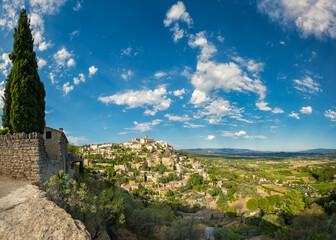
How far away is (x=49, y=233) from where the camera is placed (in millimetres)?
3328

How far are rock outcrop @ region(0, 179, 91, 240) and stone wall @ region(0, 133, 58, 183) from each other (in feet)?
6.45

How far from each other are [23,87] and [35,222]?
7212mm

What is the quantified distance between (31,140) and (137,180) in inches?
2601

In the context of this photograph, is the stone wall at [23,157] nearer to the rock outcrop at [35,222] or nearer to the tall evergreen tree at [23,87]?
the tall evergreen tree at [23,87]

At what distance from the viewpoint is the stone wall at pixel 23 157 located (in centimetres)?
685

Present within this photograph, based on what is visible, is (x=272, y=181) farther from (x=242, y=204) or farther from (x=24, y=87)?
(x=24, y=87)

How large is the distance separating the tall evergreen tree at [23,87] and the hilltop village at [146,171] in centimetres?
4495

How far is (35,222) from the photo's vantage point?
3646mm

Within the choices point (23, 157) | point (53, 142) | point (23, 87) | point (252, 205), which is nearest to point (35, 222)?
point (23, 157)

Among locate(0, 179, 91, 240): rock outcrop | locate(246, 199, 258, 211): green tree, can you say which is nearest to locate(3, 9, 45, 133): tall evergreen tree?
locate(0, 179, 91, 240): rock outcrop

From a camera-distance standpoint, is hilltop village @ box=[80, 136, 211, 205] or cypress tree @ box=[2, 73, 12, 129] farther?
hilltop village @ box=[80, 136, 211, 205]

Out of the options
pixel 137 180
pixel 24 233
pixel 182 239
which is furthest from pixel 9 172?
pixel 137 180

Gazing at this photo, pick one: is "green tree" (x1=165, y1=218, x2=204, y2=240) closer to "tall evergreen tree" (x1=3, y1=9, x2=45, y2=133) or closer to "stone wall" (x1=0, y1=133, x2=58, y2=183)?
"stone wall" (x1=0, y1=133, x2=58, y2=183)

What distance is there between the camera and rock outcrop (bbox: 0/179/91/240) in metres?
3.28
